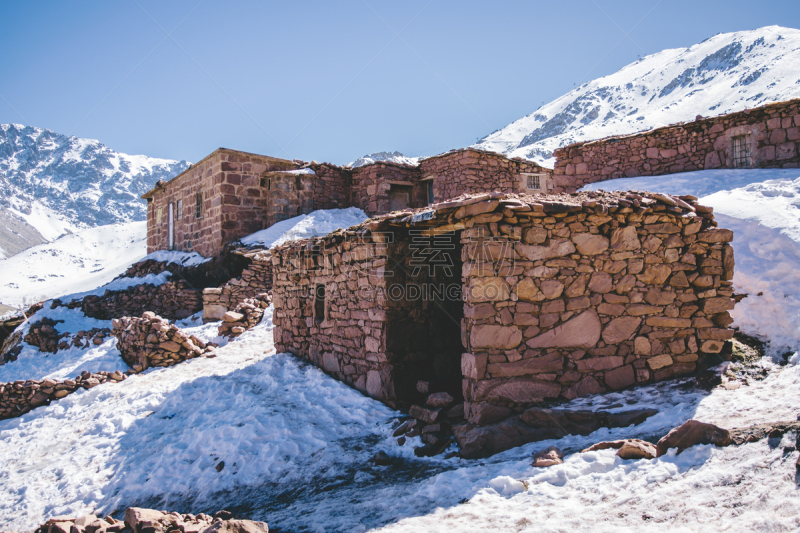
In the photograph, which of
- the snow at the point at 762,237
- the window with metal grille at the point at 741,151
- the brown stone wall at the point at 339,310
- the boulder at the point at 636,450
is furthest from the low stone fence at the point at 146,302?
the window with metal grille at the point at 741,151

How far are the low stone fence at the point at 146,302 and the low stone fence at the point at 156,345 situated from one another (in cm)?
528

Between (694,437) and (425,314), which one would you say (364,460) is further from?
(694,437)

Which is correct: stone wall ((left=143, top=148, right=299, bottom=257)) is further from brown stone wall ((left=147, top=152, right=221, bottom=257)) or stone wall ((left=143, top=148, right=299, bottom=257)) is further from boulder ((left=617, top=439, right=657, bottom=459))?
boulder ((left=617, top=439, right=657, bottom=459))

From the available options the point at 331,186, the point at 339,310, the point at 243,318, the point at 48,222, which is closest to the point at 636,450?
the point at 339,310

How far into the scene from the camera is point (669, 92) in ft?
127

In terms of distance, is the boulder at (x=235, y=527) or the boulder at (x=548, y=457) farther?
the boulder at (x=548, y=457)

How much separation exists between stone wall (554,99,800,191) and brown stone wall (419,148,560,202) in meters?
2.82

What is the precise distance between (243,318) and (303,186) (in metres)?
7.57

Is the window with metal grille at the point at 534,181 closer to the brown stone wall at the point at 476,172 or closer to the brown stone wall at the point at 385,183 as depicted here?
the brown stone wall at the point at 476,172

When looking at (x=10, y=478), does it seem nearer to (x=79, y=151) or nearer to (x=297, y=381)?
(x=297, y=381)

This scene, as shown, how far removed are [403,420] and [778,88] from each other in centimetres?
3214

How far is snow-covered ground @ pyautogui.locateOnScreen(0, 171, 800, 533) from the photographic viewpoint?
2.61 m

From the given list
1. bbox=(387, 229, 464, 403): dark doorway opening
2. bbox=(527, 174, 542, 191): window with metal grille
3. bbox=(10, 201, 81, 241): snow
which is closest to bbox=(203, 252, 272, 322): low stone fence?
bbox=(387, 229, 464, 403): dark doorway opening

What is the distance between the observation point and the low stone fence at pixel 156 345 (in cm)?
913
